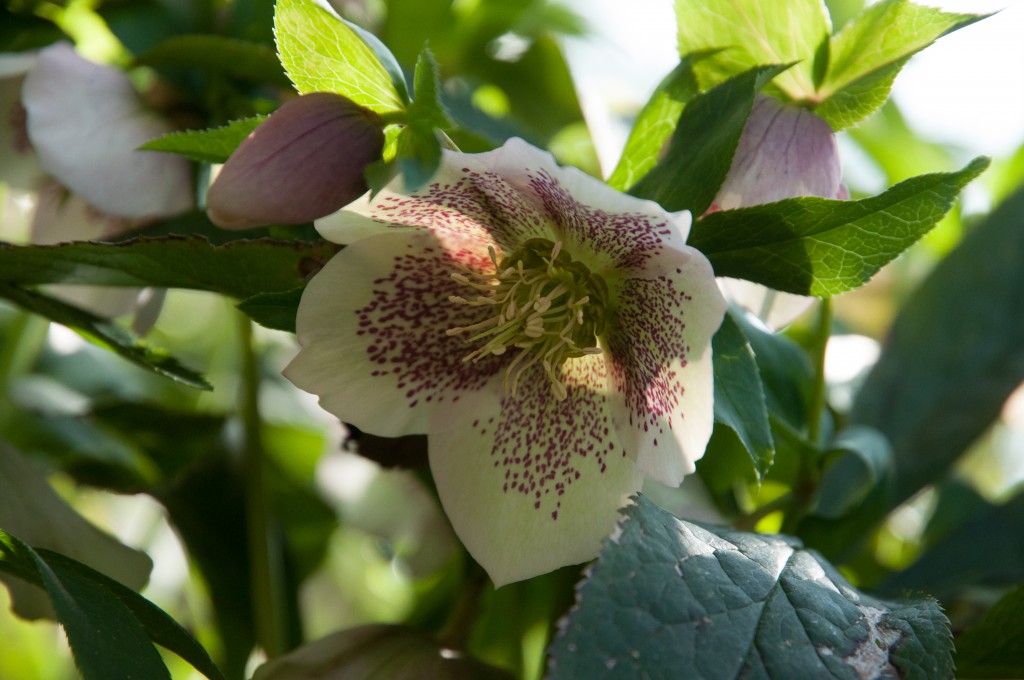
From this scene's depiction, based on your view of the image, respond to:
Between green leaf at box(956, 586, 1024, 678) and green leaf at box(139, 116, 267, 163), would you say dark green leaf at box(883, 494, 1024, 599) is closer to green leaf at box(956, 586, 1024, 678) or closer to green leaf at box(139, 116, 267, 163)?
green leaf at box(956, 586, 1024, 678)

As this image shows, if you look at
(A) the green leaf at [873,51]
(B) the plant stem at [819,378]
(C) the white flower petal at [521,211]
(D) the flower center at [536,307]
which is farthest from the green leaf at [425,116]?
(B) the plant stem at [819,378]

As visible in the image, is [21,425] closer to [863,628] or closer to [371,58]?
[371,58]

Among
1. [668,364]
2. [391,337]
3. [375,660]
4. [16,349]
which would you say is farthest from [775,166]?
[16,349]

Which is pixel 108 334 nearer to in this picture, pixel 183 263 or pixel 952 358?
pixel 183 263

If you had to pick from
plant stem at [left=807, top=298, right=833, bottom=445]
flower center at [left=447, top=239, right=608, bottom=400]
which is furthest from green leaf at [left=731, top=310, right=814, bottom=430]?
flower center at [left=447, top=239, right=608, bottom=400]

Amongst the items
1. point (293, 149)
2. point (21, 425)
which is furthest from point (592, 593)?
point (21, 425)
